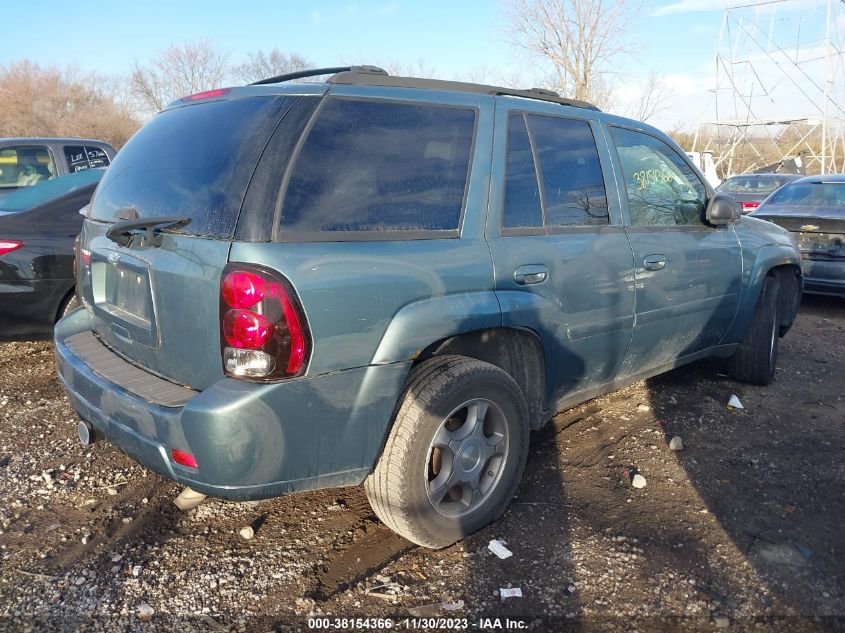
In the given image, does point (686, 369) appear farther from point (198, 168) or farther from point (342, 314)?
point (198, 168)

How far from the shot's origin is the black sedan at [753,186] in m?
14.2

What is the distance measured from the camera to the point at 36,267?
4.49 m

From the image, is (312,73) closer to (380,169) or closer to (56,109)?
(380,169)

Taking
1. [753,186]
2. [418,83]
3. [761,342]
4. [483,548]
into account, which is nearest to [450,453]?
[483,548]

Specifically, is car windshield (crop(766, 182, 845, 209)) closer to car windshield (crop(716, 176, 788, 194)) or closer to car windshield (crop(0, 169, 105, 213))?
car windshield (crop(716, 176, 788, 194))

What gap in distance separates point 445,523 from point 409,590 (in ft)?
1.01

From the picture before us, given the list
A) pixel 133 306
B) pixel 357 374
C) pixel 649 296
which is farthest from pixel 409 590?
pixel 649 296

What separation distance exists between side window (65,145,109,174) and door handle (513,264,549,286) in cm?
644

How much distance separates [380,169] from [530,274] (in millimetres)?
837

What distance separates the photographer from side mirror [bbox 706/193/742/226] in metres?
3.93

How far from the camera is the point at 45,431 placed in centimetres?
382

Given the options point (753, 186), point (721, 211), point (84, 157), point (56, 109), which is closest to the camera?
point (721, 211)

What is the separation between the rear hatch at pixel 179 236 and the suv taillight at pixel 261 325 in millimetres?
60

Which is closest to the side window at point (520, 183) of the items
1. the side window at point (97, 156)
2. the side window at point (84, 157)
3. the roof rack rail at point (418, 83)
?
the roof rack rail at point (418, 83)
